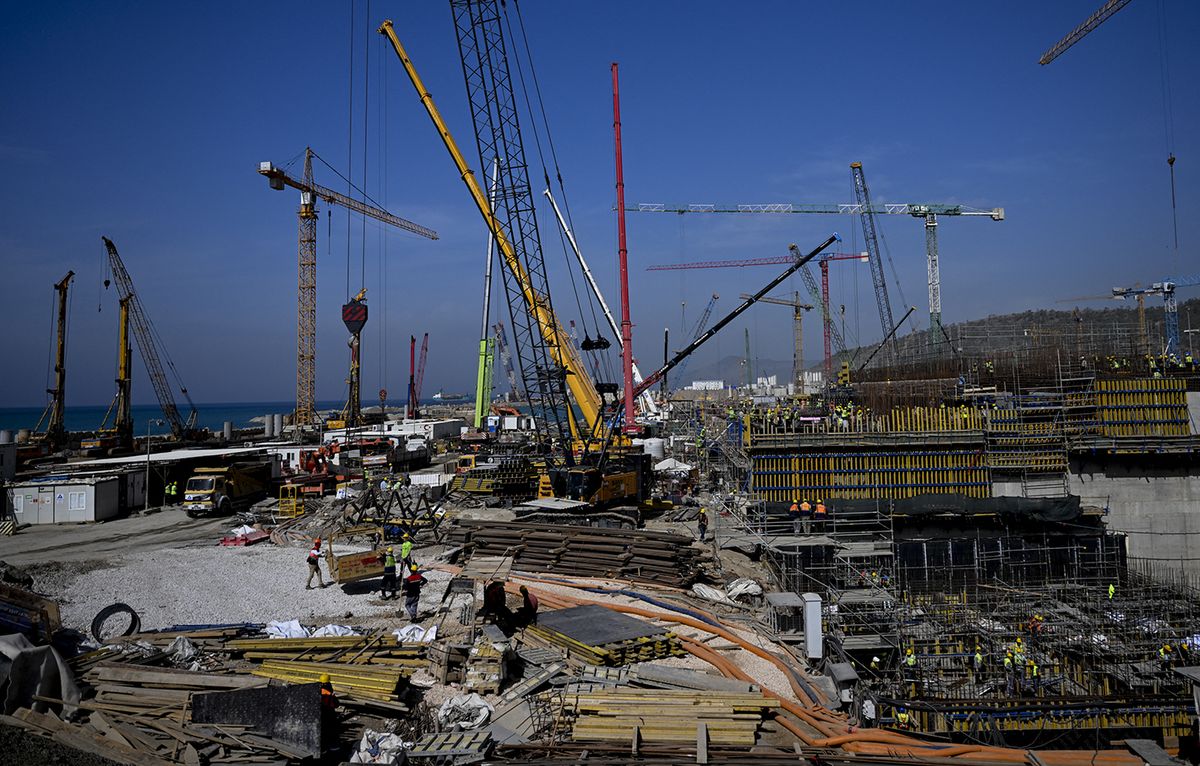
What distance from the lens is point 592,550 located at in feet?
70.0

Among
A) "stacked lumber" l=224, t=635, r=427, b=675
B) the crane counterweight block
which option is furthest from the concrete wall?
the crane counterweight block

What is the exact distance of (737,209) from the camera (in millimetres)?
106312

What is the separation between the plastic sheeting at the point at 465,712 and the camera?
1130 centimetres

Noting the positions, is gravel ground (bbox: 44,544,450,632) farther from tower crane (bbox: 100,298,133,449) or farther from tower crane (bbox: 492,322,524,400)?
tower crane (bbox: 492,322,524,400)

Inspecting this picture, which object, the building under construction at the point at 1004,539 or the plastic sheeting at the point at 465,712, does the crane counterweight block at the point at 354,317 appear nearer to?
the building under construction at the point at 1004,539

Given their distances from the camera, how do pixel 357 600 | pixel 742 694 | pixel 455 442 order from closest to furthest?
pixel 742 694, pixel 357 600, pixel 455 442

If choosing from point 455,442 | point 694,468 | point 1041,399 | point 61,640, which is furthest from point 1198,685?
point 455,442

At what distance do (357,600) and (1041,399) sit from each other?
29608 millimetres

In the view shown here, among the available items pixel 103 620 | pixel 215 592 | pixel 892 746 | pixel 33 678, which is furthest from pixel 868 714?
pixel 215 592

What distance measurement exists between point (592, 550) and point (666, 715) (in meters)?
10.6

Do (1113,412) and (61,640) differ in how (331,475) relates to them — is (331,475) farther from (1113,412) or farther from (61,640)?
(1113,412)

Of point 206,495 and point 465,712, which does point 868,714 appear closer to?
point 465,712

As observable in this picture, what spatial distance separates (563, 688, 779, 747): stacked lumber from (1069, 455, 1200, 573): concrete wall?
26.3 meters

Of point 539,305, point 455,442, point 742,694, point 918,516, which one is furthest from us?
point 455,442
